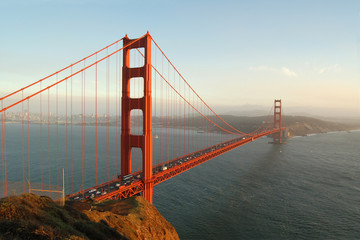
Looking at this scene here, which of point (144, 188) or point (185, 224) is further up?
point (144, 188)

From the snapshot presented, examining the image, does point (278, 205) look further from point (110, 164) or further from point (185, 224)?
point (110, 164)

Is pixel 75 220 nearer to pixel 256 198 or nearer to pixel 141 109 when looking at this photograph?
pixel 141 109

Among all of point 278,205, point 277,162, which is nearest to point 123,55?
point 278,205

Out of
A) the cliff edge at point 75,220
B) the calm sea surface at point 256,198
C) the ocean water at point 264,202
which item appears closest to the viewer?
the cliff edge at point 75,220

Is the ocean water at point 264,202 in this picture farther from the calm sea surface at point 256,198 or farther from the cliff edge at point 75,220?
the cliff edge at point 75,220

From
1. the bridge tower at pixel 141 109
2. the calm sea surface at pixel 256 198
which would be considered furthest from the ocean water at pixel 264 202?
the bridge tower at pixel 141 109

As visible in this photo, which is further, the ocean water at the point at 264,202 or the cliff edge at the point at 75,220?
the ocean water at the point at 264,202

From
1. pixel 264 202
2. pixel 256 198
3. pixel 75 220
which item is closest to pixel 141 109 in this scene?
pixel 75 220
